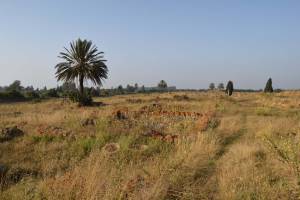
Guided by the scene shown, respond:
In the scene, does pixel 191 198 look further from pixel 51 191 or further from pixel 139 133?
pixel 139 133

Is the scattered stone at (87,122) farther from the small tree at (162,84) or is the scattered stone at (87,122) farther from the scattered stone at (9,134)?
the small tree at (162,84)

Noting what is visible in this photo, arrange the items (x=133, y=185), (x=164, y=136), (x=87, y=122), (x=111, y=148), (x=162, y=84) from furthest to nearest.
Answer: (x=162, y=84), (x=87, y=122), (x=164, y=136), (x=111, y=148), (x=133, y=185)

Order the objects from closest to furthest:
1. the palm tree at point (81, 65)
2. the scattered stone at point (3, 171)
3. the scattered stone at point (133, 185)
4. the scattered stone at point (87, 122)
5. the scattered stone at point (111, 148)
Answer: the scattered stone at point (133, 185) → the scattered stone at point (3, 171) → the scattered stone at point (111, 148) → the scattered stone at point (87, 122) → the palm tree at point (81, 65)

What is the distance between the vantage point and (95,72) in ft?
131

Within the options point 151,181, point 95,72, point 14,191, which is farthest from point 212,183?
point 95,72

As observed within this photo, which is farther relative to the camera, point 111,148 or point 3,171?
point 111,148

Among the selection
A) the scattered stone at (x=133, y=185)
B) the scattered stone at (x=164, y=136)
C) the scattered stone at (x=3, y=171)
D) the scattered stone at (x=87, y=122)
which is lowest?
the scattered stone at (x=3, y=171)

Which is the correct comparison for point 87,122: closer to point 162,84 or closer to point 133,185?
point 133,185

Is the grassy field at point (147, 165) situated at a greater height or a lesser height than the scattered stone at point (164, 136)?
lesser

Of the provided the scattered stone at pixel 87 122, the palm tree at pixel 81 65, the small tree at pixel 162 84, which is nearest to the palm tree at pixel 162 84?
the small tree at pixel 162 84

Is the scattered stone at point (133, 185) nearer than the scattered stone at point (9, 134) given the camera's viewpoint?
Yes

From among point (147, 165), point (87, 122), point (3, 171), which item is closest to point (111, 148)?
point (147, 165)

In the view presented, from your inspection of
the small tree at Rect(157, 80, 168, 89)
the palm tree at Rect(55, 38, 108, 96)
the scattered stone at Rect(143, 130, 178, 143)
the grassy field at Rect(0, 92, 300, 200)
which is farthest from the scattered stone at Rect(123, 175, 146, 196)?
the small tree at Rect(157, 80, 168, 89)

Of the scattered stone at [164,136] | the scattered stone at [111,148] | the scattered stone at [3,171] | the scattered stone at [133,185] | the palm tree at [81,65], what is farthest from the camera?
the palm tree at [81,65]
